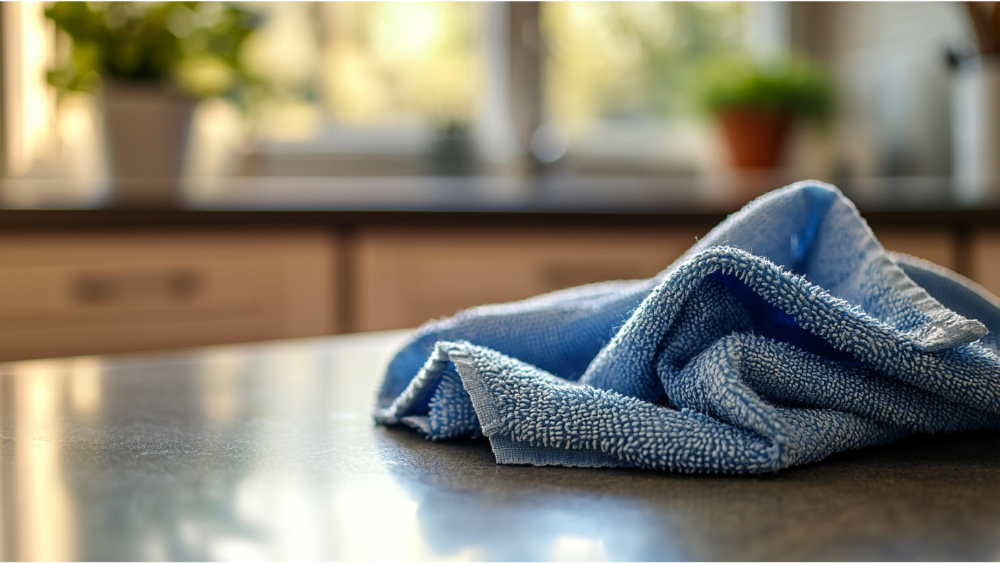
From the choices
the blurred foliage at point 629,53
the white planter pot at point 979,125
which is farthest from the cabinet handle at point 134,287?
the white planter pot at point 979,125

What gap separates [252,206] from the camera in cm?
140

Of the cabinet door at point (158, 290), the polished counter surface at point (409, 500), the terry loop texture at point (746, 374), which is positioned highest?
the terry loop texture at point (746, 374)

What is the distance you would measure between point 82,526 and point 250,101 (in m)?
1.98

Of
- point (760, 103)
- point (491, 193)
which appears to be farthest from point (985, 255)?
point (491, 193)

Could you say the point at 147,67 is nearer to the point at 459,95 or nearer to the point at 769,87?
the point at 459,95

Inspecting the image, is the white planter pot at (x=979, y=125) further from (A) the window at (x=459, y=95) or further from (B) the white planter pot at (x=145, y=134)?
(B) the white planter pot at (x=145, y=134)

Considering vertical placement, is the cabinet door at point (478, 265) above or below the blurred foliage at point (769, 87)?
below

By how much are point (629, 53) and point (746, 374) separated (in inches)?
87.2

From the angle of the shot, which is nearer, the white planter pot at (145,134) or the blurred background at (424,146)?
the blurred background at (424,146)

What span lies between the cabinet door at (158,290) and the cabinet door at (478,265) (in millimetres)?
74

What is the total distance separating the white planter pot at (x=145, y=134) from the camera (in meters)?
1.67

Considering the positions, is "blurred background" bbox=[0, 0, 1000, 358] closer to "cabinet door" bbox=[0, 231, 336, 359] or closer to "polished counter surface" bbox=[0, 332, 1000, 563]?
"cabinet door" bbox=[0, 231, 336, 359]

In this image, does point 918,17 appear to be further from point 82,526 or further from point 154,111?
point 82,526

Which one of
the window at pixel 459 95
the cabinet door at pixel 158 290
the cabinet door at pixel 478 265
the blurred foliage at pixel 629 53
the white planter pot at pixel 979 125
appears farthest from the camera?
the blurred foliage at pixel 629 53
